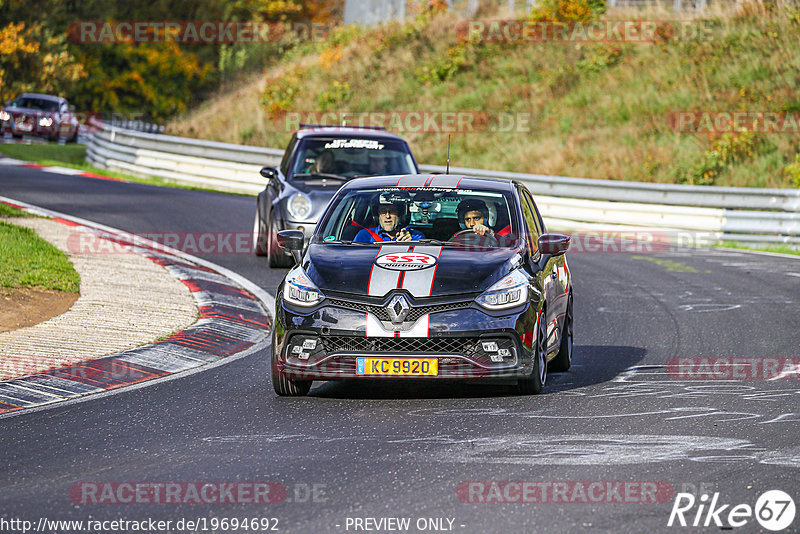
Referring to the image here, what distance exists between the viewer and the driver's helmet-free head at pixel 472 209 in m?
9.55

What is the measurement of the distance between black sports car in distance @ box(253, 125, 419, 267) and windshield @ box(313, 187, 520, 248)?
5.76 meters

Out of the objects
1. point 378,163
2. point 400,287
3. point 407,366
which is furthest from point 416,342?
point 378,163

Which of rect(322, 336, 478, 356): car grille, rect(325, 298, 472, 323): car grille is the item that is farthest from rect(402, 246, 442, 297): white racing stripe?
rect(322, 336, 478, 356): car grille

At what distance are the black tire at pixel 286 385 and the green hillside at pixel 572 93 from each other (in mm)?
17831

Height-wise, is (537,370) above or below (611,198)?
below

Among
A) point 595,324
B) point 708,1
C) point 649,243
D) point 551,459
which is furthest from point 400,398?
point 708,1

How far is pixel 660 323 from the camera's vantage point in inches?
500

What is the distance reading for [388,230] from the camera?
31.3 feet

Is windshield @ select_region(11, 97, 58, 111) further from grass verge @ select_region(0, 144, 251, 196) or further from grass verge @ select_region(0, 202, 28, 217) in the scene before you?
grass verge @ select_region(0, 202, 28, 217)

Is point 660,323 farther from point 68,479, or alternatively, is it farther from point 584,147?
point 584,147

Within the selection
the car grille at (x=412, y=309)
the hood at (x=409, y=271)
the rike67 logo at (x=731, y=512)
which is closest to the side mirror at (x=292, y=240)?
the hood at (x=409, y=271)

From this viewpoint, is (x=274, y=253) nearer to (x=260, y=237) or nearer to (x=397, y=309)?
(x=260, y=237)

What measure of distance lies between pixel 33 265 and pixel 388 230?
5.69m

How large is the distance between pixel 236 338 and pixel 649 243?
12022 mm
